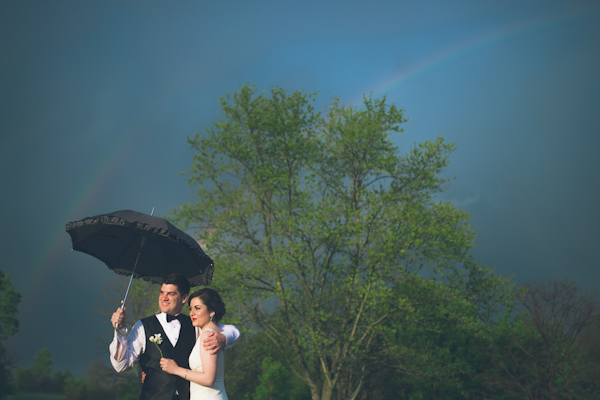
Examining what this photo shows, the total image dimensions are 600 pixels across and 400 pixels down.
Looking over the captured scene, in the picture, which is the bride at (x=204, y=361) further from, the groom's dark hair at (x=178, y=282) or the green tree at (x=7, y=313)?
the green tree at (x=7, y=313)

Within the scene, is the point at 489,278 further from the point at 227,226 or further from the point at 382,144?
the point at 227,226

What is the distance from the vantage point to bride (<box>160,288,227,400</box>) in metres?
4.07

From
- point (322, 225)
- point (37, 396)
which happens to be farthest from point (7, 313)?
point (322, 225)

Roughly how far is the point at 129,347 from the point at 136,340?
0.10m

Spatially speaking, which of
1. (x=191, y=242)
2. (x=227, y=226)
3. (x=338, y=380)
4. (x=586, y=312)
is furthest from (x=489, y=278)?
(x=191, y=242)

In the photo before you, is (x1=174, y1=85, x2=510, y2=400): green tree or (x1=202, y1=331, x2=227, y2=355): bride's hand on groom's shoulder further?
(x1=174, y1=85, x2=510, y2=400): green tree

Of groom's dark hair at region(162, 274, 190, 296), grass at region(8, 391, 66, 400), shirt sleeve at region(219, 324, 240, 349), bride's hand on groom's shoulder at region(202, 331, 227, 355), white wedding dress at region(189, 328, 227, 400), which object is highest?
groom's dark hair at region(162, 274, 190, 296)

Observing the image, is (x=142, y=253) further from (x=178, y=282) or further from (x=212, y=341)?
(x=212, y=341)

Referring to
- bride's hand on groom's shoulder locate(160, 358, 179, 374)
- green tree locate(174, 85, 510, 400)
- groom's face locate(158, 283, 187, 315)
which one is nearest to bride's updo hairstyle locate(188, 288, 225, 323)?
groom's face locate(158, 283, 187, 315)

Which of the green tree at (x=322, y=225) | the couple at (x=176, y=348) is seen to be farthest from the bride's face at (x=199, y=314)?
the green tree at (x=322, y=225)

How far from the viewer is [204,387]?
4.20 metres

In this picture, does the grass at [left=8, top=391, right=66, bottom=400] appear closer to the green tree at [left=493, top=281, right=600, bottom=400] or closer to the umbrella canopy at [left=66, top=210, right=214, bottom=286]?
the green tree at [left=493, top=281, right=600, bottom=400]

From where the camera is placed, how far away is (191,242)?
4676mm

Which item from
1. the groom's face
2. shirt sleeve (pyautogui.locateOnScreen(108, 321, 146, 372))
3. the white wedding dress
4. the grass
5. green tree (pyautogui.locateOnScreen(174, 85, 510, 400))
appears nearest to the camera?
shirt sleeve (pyautogui.locateOnScreen(108, 321, 146, 372))
